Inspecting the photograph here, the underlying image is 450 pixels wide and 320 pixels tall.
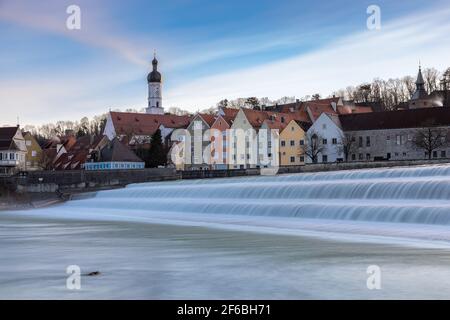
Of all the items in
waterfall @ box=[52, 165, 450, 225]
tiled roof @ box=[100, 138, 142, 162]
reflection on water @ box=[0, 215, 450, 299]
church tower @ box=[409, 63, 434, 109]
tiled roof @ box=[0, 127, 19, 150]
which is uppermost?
church tower @ box=[409, 63, 434, 109]

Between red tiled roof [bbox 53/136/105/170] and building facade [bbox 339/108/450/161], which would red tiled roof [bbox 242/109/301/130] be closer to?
building facade [bbox 339/108/450/161]

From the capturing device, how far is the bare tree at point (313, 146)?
73875 mm

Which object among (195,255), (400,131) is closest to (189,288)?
(195,255)

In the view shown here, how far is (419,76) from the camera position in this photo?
112938mm

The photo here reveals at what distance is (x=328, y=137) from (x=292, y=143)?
214 inches

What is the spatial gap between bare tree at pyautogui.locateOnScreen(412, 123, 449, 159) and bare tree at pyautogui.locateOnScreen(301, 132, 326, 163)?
39.6 ft

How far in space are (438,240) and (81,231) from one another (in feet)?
53.1

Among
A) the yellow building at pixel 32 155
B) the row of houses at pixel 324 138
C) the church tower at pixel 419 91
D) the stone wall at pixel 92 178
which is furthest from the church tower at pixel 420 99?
the yellow building at pixel 32 155

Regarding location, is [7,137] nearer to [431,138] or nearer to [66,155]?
[66,155]

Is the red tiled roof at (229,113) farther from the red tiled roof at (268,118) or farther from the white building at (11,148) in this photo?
the white building at (11,148)

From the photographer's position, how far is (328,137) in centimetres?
7419

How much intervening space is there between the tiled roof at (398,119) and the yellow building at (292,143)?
5.43 m

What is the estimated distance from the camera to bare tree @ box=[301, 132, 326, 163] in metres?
73.9

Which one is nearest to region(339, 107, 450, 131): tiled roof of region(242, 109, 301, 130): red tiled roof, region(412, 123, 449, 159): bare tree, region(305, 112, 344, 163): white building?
region(412, 123, 449, 159): bare tree
